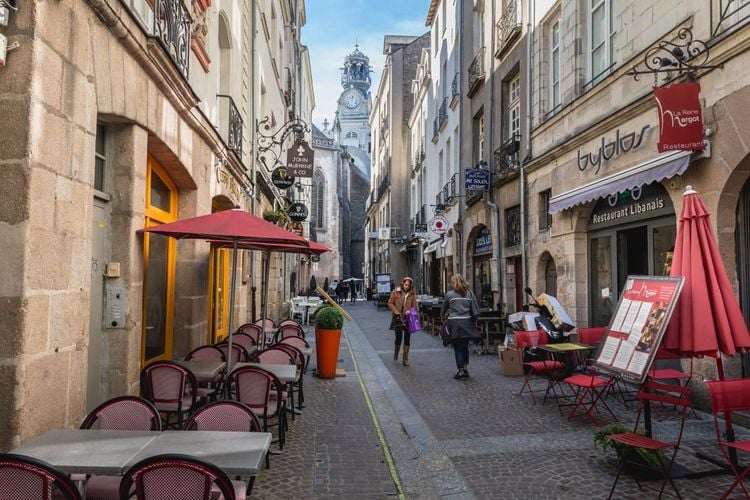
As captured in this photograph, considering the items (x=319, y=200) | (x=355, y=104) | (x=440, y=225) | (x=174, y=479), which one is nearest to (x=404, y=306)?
(x=174, y=479)

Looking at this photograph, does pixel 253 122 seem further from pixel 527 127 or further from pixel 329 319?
pixel 329 319

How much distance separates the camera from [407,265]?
1411 inches

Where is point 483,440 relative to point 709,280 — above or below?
below

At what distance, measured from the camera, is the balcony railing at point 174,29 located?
236 inches

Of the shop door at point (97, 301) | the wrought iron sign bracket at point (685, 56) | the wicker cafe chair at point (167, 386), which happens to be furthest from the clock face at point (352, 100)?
the wicker cafe chair at point (167, 386)

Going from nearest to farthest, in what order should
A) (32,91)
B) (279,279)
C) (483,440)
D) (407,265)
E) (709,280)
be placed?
(32,91)
(709,280)
(483,440)
(279,279)
(407,265)

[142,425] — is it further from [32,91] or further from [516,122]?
[516,122]

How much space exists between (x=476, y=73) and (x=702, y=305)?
13721 mm

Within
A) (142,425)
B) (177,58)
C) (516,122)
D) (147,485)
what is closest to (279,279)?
(516,122)

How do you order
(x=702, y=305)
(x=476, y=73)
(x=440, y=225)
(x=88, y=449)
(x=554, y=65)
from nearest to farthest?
(x=88, y=449), (x=702, y=305), (x=554, y=65), (x=476, y=73), (x=440, y=225)

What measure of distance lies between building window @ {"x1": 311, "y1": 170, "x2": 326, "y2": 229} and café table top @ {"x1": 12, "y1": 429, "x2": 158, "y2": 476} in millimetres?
50510

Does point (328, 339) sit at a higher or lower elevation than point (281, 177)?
lower

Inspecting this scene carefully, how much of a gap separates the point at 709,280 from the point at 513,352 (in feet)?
16.0

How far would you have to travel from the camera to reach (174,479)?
8.07 feet
